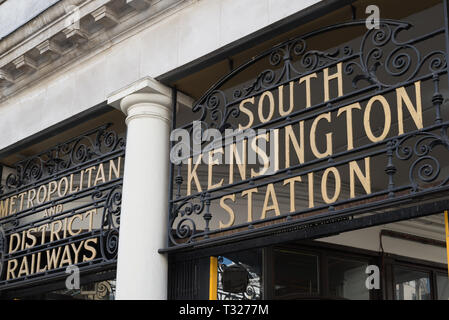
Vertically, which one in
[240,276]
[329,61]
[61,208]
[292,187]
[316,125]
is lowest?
[240,276]

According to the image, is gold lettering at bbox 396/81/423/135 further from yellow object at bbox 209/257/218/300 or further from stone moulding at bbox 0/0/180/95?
stone moulding at bbox 0/0/180/95

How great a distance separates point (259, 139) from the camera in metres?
7.95

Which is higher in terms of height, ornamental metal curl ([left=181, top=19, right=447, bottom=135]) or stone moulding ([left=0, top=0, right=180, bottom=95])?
stone moulding ([left=0, top=0, right=180, bottom=95])

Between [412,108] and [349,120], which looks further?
[349,120]

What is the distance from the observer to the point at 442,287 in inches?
516

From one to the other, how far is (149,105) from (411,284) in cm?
662

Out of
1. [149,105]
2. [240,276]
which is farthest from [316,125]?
[240,276]

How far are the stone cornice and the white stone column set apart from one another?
113 cm

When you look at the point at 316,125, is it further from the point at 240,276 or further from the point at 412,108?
the point at 240,276

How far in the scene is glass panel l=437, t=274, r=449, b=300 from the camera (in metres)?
13.0

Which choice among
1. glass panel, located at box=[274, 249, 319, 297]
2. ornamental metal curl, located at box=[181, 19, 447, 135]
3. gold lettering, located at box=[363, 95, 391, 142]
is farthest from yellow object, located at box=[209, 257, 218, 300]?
glass panel, located at box=[274, 249, 319, 297]

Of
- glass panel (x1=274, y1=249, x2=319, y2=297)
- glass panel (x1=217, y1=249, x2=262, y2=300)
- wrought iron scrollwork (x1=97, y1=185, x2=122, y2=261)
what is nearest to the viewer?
wrought iron scrollwork (x1=97, y1=185, x2=122, y2=261)
